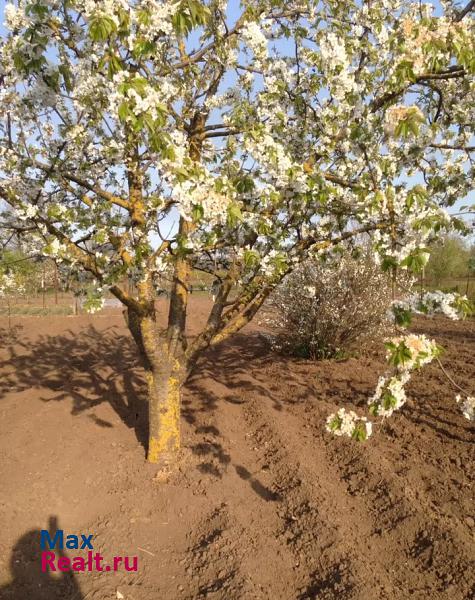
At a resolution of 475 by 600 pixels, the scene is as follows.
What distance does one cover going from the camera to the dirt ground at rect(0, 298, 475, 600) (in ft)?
9.43

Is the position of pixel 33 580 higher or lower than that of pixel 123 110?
lower

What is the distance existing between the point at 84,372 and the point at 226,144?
17.7ft

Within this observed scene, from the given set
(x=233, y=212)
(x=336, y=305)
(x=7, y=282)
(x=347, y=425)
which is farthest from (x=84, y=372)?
(x=233, y=212)

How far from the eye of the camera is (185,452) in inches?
179

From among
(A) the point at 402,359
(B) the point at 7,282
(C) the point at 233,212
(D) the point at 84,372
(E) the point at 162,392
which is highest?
(C) the point at 233,212

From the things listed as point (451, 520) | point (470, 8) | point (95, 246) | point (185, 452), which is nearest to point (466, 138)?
point (470, 8)

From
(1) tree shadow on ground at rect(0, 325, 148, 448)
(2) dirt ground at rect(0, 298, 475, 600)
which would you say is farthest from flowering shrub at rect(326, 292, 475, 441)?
(1) tree shadow on ground at rect(0, 325, 148, 448)

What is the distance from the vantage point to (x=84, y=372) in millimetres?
7676

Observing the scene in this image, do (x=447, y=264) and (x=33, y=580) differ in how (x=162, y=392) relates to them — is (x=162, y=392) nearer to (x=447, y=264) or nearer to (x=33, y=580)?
(x=33, y=580)

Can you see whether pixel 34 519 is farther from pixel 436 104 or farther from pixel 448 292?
pixel 436 104

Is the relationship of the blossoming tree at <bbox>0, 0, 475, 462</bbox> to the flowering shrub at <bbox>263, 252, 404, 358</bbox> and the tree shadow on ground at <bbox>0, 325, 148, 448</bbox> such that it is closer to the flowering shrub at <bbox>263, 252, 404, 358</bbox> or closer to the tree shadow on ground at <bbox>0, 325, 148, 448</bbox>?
the tree shadow on ground at <bbox>0, 325, 148, 448</bbox>

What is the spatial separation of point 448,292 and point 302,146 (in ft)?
6.48

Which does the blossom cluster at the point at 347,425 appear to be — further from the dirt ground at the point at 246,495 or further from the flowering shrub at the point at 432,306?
the dirt ground at the point at 246,495

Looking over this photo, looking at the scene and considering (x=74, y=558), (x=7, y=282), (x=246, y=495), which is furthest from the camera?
(x=7, y=282)
